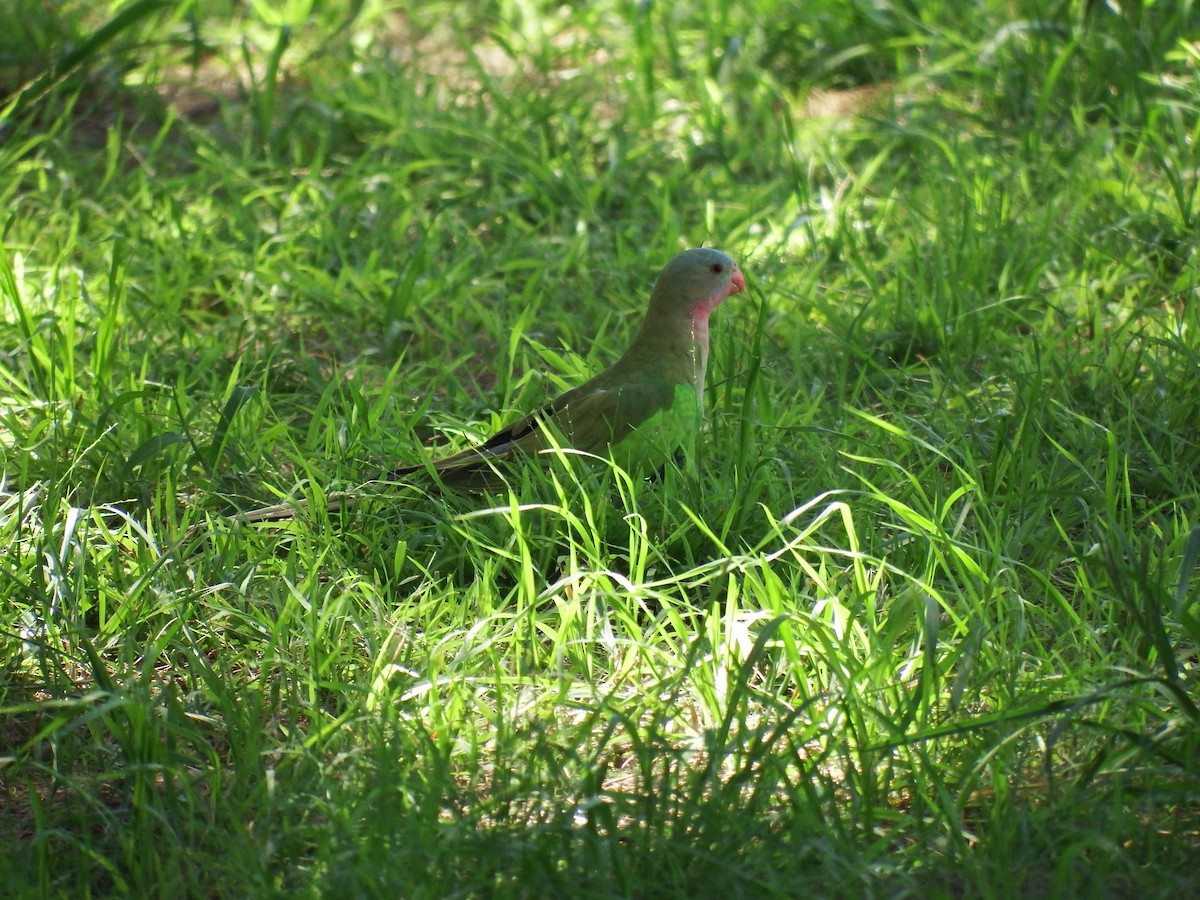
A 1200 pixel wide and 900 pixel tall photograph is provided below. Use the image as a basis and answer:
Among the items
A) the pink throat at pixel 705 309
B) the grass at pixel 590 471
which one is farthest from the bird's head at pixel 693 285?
the grass at pixel 590 471

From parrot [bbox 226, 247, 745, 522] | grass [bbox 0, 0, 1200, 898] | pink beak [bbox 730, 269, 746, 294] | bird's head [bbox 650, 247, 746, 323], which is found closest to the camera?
grass [bbox 0, 0, 1200, 898]

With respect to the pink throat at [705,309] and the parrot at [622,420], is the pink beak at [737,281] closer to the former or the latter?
the pink throat at [705,309]

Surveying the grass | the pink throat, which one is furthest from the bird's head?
Answer: the grass

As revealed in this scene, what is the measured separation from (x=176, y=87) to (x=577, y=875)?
14.6ft

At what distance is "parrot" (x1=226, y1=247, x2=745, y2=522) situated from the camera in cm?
311

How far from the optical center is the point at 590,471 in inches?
120

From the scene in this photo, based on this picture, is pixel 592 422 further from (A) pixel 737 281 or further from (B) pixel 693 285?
(A) pixel 737 281

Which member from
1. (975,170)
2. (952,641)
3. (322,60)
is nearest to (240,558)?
(952,641)

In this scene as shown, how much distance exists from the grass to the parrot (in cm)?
8

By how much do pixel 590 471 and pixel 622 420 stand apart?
0.17m

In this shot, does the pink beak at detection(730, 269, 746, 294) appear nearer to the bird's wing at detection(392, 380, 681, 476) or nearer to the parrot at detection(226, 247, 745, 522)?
the parrot at detection(226, 247, 745, 522)

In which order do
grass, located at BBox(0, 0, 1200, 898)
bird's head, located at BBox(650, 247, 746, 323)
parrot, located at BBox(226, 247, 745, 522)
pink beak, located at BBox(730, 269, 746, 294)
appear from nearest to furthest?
grass, located at BBox(0, 0, 1200, 898) < parrot, located at BBox(226, 247, 745, 522) < bird's head, located at BBox(650, 247, 746, 323) < pink beak, located at BBox(730, 269, 746, 294)

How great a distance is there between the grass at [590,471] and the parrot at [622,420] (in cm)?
8

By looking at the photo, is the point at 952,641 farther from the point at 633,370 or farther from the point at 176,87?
the point at 176,87
